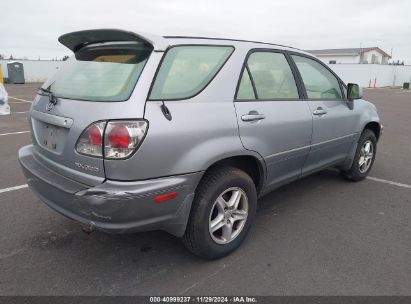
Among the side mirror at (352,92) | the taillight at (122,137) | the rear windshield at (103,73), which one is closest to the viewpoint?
the taillight at (122,137)

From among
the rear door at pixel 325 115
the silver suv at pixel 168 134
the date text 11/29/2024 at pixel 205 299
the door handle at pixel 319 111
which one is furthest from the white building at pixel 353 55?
the date text 11/29/2024 at pixel 205 299

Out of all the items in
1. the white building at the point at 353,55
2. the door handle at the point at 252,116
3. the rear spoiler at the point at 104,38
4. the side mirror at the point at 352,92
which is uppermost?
the white building at the point at 353,55

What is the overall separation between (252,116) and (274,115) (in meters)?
0.32

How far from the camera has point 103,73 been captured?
2574 mm

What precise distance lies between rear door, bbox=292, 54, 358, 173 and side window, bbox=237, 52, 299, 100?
226 millimetres

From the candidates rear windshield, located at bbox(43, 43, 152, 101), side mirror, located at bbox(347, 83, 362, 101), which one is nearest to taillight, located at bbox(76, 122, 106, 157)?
rear windshield, located at bbox(43, 43, 152, 101)

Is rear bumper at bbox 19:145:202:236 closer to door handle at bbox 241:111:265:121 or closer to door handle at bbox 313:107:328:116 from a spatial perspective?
→ door handle at bbox 241:111:265:121

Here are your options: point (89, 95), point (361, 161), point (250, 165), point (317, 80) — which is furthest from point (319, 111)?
point (89, 95)

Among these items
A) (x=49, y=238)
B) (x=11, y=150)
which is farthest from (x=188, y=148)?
(x=11, y=150)

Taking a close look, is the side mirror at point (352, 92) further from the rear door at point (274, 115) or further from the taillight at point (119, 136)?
the taillight at point (119, 136)

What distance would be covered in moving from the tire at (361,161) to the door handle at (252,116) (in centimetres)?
227

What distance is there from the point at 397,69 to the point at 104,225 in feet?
139

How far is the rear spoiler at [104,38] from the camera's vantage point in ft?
7.95

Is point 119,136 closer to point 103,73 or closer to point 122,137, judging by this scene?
point 122,137
